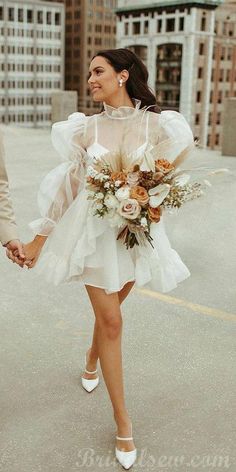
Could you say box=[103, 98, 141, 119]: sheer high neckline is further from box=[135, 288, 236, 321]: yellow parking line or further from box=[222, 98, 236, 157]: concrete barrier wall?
box=[222, 98, 236, 157]: concrete barrier wall

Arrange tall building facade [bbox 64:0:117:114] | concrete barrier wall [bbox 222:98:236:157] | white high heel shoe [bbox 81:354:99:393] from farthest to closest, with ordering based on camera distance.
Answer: tall building facade [bbox 64:0:117:114]
concrete barrier wall [bbox 222:98:236:157]
white high heel shoe [bbox 81:354:99:393]

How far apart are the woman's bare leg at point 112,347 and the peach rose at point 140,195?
53 cm

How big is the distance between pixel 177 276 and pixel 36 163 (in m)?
9.26

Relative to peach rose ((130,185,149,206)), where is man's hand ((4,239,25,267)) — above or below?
below

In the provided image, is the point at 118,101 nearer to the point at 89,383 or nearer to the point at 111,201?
the point at 111,201

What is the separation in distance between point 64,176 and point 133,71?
2.29 ft

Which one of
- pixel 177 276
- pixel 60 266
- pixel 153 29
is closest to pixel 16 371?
pixel 60 266

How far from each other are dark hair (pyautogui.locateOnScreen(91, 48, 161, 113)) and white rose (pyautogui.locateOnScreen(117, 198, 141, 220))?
2.24 ft

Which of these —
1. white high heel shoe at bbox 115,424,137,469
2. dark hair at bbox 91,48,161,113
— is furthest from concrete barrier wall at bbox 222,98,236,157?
white high heel shoe at bbox 115,424,137,469

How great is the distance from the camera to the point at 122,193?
2.74m

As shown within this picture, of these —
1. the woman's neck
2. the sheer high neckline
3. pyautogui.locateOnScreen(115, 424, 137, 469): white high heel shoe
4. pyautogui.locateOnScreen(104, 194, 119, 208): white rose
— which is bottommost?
pyautogui.locateOnScreen(115, 424, 137, 469): white high heel shoe

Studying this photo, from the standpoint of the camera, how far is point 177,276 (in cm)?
323

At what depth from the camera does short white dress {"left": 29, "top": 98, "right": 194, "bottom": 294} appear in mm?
2928

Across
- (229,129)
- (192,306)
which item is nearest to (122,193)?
(192,306)
